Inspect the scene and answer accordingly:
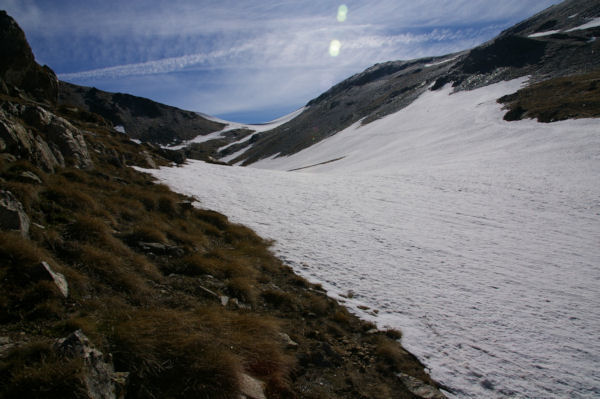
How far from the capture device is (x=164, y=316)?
4.50 meters

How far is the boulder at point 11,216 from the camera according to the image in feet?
17.0

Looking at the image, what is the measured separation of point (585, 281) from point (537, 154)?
17964 mm

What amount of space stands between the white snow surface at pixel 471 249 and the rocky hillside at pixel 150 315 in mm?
1252

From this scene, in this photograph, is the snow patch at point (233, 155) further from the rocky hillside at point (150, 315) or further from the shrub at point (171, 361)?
the shrub at point (171, 361)

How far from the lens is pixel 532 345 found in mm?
6086

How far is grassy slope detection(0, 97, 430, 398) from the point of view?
364cm

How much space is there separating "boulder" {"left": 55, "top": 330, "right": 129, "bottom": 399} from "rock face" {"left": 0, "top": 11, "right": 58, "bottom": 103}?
26149mm

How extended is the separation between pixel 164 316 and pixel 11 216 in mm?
3638

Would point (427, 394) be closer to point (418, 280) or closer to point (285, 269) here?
point (418, 280)

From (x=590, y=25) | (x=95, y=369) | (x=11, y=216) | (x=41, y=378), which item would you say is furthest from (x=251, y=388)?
(x=590, y=25)

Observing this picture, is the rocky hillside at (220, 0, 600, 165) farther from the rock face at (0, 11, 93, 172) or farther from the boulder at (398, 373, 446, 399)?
the rock face at (0, 11, 93, 172)

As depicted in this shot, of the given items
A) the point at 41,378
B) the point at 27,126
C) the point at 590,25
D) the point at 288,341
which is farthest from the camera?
the point at 590,25

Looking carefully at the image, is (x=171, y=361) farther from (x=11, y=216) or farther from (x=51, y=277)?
(x=11, y=216)

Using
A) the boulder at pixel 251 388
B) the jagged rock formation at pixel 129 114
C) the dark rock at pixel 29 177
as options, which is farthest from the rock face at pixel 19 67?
the jagged rock formation at pixel 129 114
